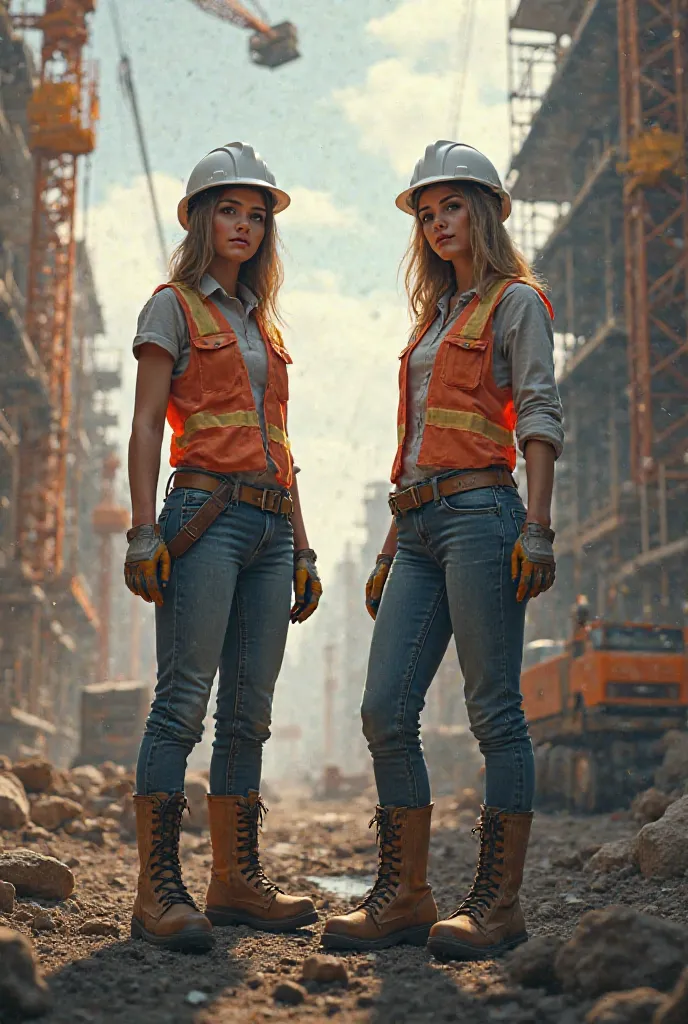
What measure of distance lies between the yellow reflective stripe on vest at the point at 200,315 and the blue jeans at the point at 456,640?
887 mm

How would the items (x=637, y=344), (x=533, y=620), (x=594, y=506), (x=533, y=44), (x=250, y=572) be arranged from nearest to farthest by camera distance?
(x=250, y=572) → (x=637, y=344) → (x=594, y=506) → (x=533, y=620) → (x=533, y=44)

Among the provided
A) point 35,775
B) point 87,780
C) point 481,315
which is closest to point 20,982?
point 481,315

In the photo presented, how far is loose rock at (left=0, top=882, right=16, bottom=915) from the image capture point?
4344 mm

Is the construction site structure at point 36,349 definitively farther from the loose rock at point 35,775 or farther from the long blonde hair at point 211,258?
the long blonde hair at point 211,258

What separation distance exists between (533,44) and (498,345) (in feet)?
121

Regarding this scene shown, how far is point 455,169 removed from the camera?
13.2 feet

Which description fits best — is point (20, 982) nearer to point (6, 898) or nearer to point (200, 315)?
point (6, 898)

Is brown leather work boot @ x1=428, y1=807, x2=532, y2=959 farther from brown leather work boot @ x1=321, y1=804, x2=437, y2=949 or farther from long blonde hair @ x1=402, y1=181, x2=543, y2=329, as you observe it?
long blonde hair @ x1=402, y1=181, x2=543, y2=329

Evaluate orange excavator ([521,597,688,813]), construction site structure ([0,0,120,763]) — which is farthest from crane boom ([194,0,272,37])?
orange excavator ([521,597,688,813])

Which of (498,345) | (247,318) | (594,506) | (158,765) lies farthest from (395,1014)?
(594,506)

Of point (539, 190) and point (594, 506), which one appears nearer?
point (594, 506)

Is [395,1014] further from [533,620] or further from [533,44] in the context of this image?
[533,44]

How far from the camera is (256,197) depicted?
4262 mm

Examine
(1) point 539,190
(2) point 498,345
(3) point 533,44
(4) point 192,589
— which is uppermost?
(3) point 533,44
